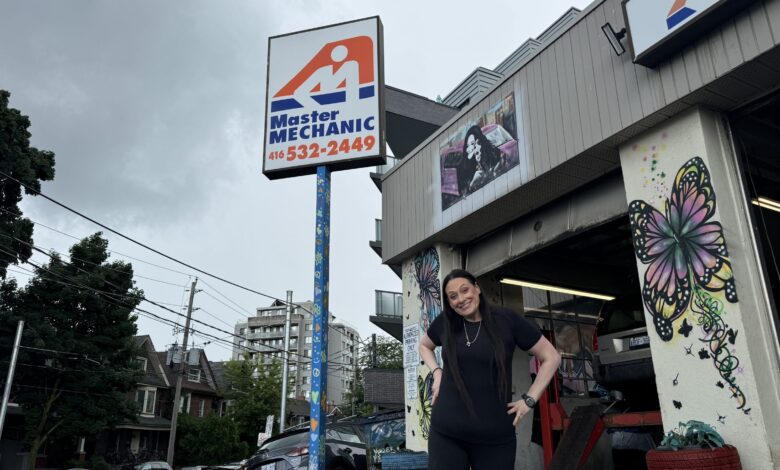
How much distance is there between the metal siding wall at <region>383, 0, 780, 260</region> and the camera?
4402 mm

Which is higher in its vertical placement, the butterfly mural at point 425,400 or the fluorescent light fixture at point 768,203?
the fluorescent light fixture at point 768,203

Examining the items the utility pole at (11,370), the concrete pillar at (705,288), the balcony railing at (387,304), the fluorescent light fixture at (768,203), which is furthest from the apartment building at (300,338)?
the concrete pillar at (705,288)

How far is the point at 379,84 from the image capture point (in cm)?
684

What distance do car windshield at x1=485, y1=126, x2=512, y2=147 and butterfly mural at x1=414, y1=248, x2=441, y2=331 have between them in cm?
214

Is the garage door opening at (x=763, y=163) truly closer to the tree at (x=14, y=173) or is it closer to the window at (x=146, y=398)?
the tree at (x=14, y=173)

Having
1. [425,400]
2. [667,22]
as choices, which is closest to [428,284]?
[425,400]

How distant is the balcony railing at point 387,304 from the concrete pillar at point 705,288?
37.6 ft

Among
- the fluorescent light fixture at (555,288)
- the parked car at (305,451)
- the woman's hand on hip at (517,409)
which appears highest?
the fluorescent light fixture at (555,288)

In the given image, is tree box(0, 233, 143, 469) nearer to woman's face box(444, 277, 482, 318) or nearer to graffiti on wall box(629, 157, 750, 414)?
graffiti on wall box(629, 157, 750, 414)

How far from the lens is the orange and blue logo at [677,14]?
4.57 metres

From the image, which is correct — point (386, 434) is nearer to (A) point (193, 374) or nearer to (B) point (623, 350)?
(B) point (623, 350)

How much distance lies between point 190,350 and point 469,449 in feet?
107

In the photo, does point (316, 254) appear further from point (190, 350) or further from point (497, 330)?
point (190, 350)

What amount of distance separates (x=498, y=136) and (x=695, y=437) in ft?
13.6
